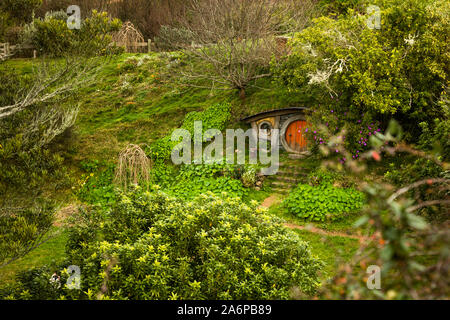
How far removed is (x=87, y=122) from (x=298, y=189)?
11.9m

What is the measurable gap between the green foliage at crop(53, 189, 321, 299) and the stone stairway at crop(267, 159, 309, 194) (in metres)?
6.84

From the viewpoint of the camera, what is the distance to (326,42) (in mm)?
12812

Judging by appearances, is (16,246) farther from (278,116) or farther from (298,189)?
Answer: (278,116)

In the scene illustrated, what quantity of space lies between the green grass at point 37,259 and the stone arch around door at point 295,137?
9608mm

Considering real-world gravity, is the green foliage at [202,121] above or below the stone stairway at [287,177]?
above

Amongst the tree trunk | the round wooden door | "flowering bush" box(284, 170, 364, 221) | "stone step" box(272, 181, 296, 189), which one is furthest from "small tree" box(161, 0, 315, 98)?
"flowering bush" box(284, 170, 364, 221)

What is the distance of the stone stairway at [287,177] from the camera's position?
44.3 feet

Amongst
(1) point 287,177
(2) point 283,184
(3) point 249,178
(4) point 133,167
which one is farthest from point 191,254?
(1) point 287,177

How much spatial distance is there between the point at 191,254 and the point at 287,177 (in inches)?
338

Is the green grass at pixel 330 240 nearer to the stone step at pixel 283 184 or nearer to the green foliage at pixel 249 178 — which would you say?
the stone step at pixel 283 184

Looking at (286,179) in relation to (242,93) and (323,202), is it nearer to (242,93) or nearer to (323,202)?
(323,202)

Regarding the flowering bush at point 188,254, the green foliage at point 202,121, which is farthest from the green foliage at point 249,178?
the flowering bush at point 188,254

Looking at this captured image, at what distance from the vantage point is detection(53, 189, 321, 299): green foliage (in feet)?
16.7

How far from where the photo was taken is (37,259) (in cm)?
1037
